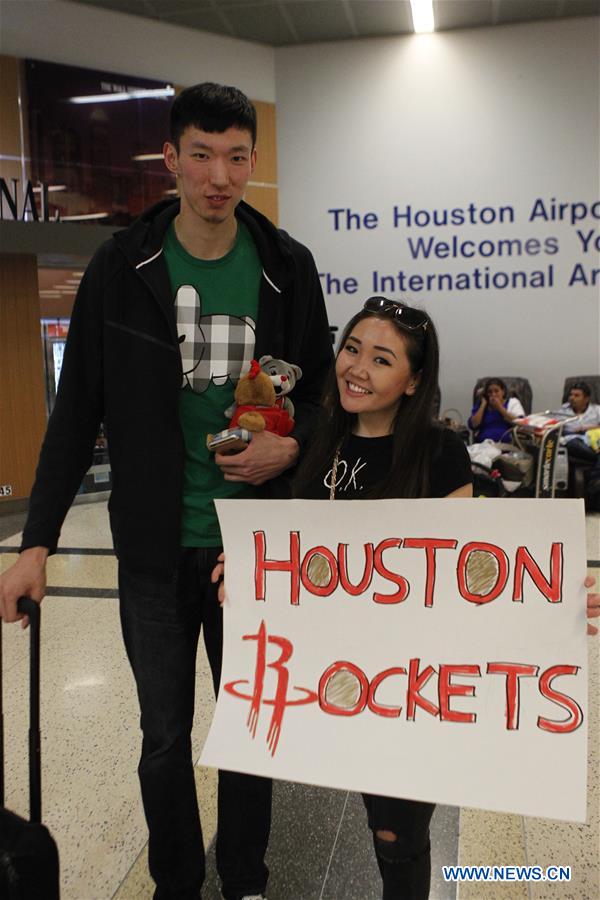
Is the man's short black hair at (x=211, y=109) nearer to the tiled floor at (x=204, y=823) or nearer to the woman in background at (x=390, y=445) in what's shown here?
the woman in background at (x=390, y=445)

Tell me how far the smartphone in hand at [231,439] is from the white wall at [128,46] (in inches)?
261

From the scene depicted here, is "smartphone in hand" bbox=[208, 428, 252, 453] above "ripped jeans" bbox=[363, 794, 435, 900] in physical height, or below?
above

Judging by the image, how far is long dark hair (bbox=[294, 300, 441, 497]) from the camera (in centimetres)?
134

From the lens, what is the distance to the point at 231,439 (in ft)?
4.59

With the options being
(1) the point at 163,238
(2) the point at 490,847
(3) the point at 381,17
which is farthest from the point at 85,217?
(2) the point at 490,847

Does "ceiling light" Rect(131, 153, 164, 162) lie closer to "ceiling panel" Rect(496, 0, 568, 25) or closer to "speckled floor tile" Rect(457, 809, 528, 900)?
"ceiling panel" Rect(496, 0, 568, 25)

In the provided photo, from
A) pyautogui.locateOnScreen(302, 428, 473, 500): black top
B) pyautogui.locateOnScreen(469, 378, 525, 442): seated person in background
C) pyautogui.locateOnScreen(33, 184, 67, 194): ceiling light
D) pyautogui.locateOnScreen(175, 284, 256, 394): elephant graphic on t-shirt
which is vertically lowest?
pyautogui.locateOnScreen(469, 378, 525, 442): seated person in background

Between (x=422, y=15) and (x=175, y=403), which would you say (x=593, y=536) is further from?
(x=422, y=15)

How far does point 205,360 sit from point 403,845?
3.11ft

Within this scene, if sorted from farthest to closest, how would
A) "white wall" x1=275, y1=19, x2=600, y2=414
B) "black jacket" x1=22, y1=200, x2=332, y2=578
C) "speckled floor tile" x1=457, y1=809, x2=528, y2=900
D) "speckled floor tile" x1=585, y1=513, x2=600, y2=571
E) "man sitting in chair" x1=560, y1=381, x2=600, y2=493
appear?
"white wall" x1=275, y1=19, x2=600, y2=414 → "man sitting in chair" x1=560, y1=381, x2=600, y2=493 → "speckled floor tile" x1=585, y1=513, x2=600, y2=571 → "speckled floor tile" x1=457, y1=809, x2=528, y2=900 → "black jacket" x1=22, y1=200, x2=332, y2=578

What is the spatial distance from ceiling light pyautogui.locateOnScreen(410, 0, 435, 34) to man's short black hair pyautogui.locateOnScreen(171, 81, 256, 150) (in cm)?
679

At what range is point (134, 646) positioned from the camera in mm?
1541

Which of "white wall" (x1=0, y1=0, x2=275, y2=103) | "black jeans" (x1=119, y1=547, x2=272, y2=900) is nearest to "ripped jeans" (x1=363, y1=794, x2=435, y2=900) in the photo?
"black jeans" (x1=119, y1=547, x2=272, y2=900)

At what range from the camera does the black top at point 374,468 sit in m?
1.35
